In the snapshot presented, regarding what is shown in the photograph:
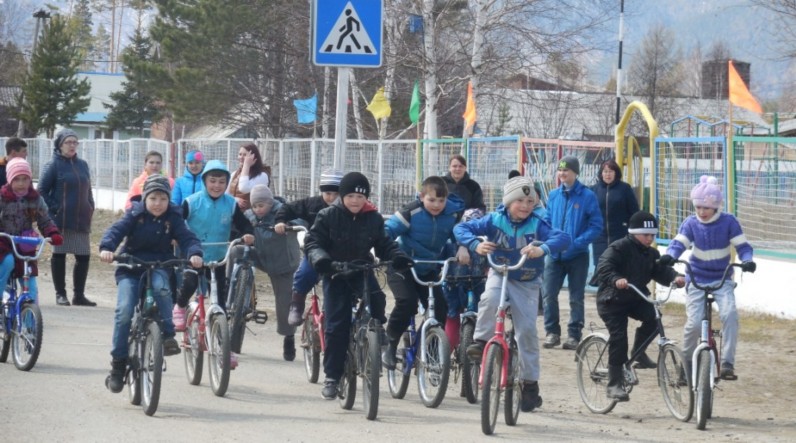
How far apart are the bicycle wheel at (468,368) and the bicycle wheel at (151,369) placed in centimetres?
215

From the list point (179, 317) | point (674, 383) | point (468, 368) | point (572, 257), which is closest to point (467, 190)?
point (572, 257)

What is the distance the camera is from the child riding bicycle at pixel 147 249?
886 centimetres

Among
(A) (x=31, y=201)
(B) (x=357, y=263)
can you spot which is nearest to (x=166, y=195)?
(B) (x=357, y=263)

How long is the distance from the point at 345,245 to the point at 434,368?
108cm

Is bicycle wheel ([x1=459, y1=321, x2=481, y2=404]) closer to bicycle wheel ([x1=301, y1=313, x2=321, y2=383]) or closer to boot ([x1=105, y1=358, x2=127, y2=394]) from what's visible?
bicycle wheel ([x1=301, y1=313, x2=321, y2=383])

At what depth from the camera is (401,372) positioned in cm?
961

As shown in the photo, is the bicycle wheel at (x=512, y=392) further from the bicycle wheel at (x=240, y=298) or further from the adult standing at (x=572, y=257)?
the adult standing at (x=572, y=257)

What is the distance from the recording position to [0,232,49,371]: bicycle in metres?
10.3

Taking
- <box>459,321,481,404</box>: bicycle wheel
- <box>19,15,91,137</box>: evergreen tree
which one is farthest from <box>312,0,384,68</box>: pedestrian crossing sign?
<box>19,15,91,137</box>: evergreen tree

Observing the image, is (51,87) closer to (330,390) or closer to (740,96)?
(740,96)

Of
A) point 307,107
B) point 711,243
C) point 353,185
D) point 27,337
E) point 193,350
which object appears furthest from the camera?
point 307,107

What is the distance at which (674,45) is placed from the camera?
8519 centimetres

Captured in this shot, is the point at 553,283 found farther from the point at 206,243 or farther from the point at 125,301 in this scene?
the point at 125,301

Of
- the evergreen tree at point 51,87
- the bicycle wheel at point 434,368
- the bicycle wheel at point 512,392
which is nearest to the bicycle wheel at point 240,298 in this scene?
the bicycle wheel at point 434,368
